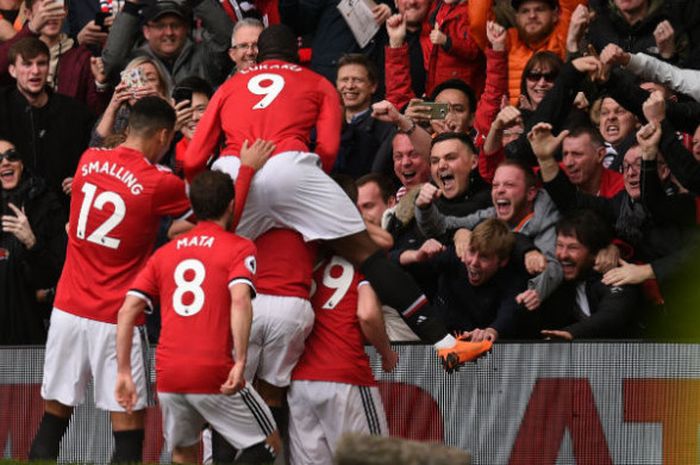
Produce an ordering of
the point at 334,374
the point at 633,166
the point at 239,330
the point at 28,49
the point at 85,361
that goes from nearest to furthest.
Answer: the point at 239,330 < the point at 334,374 < the point at 85,361 < the point at 633,166 < the point at 28,49

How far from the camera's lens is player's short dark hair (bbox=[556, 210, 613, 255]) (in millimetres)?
11086

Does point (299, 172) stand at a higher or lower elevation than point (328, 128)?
lower

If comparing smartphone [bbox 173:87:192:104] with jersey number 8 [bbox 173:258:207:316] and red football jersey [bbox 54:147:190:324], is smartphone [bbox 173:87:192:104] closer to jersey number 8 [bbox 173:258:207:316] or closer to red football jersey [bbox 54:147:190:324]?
red football jersey [bbox 54:147:190:324]

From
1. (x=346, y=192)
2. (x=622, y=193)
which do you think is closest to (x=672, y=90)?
(x=622, y=193)

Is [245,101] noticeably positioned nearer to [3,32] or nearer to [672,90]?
[672,90]

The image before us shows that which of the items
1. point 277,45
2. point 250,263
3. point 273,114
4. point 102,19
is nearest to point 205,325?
point 250,263

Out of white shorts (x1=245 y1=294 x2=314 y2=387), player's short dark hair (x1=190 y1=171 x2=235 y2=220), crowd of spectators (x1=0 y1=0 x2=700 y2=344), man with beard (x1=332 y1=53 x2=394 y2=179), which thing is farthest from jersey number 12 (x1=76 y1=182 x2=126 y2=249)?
man with beard (x1=332 y1=53 x2=394 y2=179)

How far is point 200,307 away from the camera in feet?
30.5

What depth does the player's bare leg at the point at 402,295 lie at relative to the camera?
980 centimetres

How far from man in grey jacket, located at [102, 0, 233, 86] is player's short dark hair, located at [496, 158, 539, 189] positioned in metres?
3.42

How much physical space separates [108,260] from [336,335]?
1.48 metres

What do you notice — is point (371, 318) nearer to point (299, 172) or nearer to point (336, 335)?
point (336, 335)

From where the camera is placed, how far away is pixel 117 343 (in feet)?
31.0

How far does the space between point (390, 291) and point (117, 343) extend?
1.61 metres
